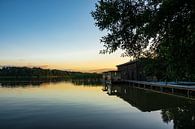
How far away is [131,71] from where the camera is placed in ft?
220

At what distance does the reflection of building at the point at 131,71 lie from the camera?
197 feet

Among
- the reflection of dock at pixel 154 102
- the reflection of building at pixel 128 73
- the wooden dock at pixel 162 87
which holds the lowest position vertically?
the reflection of dock at pixel 154 102

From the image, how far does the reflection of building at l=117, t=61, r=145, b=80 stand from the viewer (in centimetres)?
6001

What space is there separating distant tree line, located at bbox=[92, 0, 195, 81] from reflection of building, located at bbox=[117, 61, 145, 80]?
44.1 metres

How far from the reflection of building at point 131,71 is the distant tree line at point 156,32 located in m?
44.1

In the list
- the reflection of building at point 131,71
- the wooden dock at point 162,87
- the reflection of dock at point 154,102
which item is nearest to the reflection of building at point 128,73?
the reflection of building at point 131,71

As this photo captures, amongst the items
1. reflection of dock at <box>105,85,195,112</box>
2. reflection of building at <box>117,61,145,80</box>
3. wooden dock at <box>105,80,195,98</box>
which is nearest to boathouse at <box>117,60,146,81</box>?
reflection of building at <box>117,61,145,80</box>

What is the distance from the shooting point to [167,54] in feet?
32.7

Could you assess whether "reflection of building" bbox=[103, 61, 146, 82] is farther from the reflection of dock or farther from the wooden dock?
the reflection of dock

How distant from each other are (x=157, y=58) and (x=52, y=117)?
10789 mm

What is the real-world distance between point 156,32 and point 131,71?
56436mm

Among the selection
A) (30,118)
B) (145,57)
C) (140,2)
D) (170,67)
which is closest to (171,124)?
(145,57)

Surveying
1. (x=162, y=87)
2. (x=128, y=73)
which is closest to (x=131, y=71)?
(x=128, y=73)

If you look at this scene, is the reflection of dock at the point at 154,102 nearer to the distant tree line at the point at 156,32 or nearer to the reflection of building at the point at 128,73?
the distant tree line at the point at 156,32
